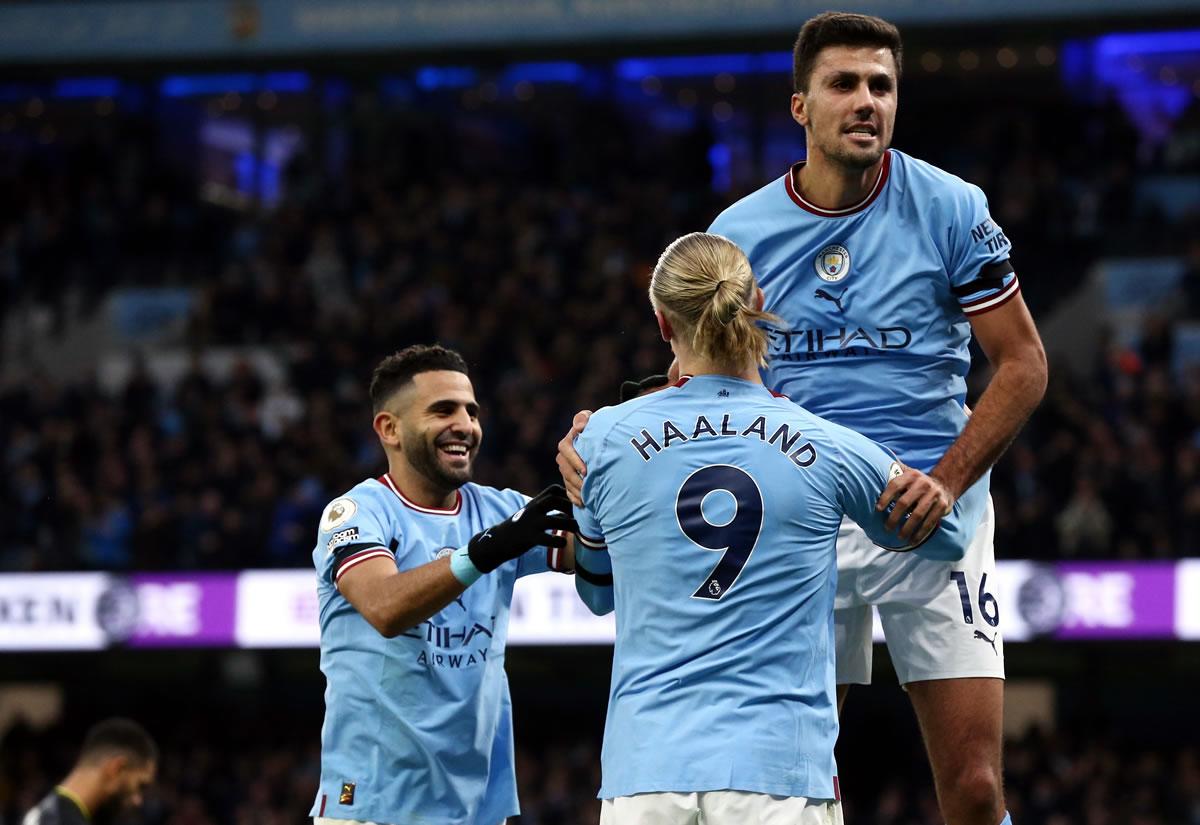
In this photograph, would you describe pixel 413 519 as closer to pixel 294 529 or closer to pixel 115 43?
pixel 294 529

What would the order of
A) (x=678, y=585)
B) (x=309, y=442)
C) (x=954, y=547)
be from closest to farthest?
(x=678, y=585), (x=954, y=547), (x=309, y=442)

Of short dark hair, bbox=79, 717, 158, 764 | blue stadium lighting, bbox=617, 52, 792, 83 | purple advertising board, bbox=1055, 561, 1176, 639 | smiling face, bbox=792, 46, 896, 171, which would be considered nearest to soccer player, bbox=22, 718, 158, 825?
short dark hair, bbox=79, 717, 158, 764

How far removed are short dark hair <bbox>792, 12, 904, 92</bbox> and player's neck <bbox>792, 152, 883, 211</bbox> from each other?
0.22m

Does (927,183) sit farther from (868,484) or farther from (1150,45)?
(1150,45)

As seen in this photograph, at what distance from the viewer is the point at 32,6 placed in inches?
808

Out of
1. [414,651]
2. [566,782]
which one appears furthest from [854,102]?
[566,782]

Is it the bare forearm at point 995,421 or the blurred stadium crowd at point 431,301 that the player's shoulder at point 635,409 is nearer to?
the bare forearm at point 995,421

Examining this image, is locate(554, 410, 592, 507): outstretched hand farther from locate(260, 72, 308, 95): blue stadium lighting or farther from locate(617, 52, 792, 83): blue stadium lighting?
locate(260, 72, 308, 95): blue stadium lighting

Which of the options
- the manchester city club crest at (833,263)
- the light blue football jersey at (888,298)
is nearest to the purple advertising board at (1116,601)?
the light blue football jersey at (888,298)

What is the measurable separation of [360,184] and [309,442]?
6.84 meters

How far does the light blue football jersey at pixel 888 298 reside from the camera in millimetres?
4383

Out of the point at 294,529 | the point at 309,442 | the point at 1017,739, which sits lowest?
the point at 1017,739

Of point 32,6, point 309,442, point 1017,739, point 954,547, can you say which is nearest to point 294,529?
point 309,442

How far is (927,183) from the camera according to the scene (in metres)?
4.45
